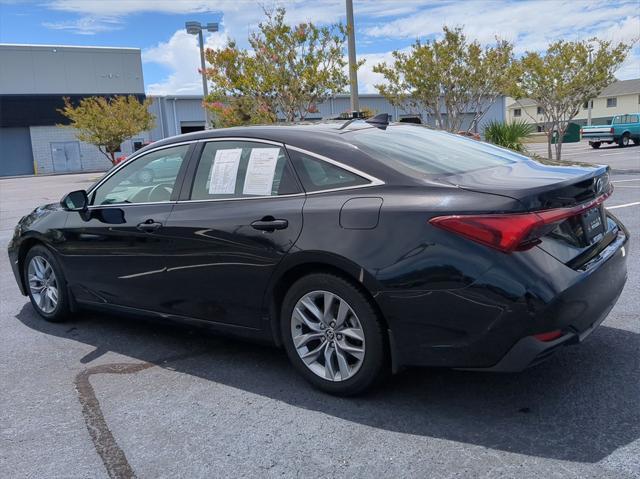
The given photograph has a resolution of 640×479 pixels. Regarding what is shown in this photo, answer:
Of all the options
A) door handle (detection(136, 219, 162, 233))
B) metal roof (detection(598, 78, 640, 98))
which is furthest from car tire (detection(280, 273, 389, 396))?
Result: metal roof (detection(598, 78, 640, 98))

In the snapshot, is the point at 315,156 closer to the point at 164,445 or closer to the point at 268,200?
the point at 268,200

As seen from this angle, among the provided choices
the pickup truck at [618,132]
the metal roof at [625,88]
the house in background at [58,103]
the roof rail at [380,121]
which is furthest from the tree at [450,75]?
the metal roof at [625,88]

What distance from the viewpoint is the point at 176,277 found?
4.17 meters

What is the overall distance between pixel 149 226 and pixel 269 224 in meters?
1.08

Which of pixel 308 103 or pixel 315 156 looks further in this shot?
pixel 308 103

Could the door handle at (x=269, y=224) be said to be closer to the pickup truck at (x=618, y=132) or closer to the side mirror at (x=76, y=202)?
the side mirror at (x=76, y=202)

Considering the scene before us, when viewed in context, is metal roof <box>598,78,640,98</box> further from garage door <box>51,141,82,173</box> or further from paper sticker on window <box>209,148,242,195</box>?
paper sticker on window <box>209,148,242,195</box>

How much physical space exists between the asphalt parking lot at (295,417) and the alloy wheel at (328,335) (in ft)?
0.65

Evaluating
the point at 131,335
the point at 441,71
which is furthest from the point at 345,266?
the point at 441,71

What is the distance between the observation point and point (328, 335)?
3.51 metres

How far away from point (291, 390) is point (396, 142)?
5.51 feet

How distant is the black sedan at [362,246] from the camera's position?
299 centimetres

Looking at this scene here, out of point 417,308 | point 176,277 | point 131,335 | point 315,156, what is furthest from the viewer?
point 131,335

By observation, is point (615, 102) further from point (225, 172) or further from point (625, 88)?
point (225, 172)
